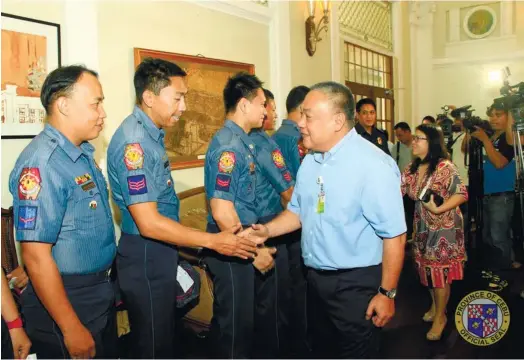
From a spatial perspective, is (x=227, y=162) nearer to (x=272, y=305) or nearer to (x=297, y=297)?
(x=272, y=305)

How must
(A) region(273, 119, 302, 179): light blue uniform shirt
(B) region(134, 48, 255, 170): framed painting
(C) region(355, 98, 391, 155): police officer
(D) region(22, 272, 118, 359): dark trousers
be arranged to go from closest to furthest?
(D) region(22, 272, 118, 359): dark trousers
(A) region(273, 119, 302, 179): light blue uniform shirt
(B) region(134, 48, 255, 170): framed painting
(C) region(355, 98, 391, 155): police officer

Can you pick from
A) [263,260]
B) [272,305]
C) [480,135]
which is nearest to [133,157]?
[263,260]

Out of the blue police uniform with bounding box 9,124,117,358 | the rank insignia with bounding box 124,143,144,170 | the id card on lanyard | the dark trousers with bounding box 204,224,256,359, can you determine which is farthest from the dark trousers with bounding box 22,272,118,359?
the id card on lanyard

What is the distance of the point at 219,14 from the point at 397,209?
2390 mm

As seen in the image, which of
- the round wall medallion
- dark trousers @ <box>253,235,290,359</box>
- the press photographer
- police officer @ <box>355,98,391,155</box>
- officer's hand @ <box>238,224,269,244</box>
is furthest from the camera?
the round wall medallion

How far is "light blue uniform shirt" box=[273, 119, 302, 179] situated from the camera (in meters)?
2.87

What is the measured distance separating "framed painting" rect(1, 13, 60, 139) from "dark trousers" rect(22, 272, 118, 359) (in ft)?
3.39

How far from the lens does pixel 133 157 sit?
1.59m

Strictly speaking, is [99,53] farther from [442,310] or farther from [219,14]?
[442,310]

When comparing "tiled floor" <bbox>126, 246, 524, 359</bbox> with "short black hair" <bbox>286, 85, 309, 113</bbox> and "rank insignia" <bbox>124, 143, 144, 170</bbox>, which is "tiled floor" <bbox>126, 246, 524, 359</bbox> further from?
"short black hair" <bbox>286, 85, 309, 113</bbox>

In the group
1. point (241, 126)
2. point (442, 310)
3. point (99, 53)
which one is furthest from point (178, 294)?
point (442, 310)

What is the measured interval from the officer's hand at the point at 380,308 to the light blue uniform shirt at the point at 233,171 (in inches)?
29.1

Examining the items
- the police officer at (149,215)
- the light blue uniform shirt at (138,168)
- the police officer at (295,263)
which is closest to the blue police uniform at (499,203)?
the police officer at (295,263)

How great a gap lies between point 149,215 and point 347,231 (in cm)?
71
